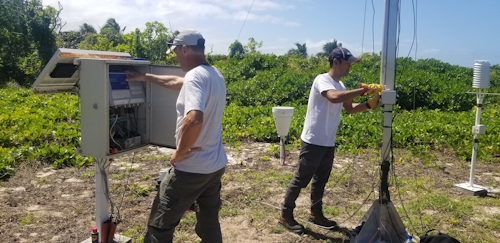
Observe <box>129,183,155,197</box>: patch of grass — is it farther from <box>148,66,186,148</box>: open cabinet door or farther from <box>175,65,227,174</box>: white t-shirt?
<box>175,65,227,174</box>: white t-shirt

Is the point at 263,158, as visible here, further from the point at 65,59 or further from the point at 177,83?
the point at 65,59

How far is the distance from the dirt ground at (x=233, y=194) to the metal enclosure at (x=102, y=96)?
1233 millimetres

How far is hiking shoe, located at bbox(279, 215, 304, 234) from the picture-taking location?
4109 mm

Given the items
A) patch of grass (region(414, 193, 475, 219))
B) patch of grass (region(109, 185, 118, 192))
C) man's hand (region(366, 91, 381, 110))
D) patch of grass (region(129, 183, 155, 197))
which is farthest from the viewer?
patch of grass (region(109, 185, 118, 192))

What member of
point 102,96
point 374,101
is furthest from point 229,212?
point 102,96

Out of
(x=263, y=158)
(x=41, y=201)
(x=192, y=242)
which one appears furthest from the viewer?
(x=263, y=158)

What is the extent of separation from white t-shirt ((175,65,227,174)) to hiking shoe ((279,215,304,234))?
1.59 metres

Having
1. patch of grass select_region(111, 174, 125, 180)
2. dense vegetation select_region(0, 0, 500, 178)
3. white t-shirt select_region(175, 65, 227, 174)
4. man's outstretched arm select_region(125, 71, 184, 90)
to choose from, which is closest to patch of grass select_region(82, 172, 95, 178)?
patch of grass select_region(111, 174, 125, 180)

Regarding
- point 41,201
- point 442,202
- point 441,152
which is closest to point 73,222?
point 41,201

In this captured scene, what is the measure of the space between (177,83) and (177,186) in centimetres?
83

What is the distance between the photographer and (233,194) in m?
5.24

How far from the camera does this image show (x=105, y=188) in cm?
311

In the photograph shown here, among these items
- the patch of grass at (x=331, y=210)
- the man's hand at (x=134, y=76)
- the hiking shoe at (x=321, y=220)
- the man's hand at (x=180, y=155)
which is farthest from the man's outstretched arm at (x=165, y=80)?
the patch of grass at (x=331, y=210)

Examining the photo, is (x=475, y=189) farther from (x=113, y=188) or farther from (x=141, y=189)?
(x=113, y=188)
